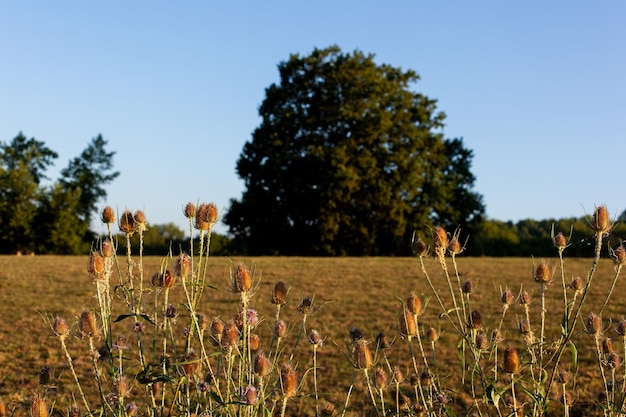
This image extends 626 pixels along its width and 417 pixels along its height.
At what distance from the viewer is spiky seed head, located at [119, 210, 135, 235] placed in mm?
2195

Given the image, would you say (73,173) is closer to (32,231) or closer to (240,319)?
(32,231)

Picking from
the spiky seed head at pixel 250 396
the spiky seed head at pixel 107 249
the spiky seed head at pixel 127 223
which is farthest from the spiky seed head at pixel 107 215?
the spiky seed head at pixel 250 396

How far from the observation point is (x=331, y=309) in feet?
30.7

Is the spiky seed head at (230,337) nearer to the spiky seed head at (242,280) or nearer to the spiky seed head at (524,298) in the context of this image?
the spiky seed head at (242,280)

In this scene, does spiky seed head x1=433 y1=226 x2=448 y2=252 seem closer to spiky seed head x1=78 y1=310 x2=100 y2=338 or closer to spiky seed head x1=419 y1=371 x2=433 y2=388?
spiky seed head x1=419 y1=371 x2=433 y2=388

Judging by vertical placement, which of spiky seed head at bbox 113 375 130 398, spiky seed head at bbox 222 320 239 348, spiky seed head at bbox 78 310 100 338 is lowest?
spiky seed head at bbox 113 375 130 398

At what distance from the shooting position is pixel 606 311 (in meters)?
8.88

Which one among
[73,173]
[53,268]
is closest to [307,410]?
[53,268]

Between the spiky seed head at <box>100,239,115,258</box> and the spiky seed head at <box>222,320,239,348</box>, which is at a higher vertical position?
the spiky seed head at <box>100,239,115,258</box>

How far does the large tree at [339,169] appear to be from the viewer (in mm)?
24016

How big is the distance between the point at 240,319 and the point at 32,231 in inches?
1119

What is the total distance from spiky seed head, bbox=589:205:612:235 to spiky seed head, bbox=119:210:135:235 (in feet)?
5.02

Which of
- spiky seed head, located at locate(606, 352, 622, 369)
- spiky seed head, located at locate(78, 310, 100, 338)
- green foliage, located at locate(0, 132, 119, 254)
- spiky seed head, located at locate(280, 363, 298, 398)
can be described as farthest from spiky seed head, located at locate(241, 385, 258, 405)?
green foliage, located at locate(0, 132, 119, 254)

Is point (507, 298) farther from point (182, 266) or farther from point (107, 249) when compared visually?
point (107, 249)
